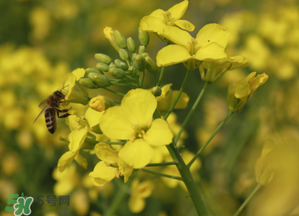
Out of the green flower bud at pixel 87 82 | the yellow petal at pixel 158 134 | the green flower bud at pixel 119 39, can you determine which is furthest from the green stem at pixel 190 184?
the green flower bud at pixel 119 39

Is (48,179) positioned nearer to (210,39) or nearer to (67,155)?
(67,155)

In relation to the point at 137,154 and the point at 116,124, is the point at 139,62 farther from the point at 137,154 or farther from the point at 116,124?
the point at 137,154

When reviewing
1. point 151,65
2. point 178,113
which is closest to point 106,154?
point 151,65

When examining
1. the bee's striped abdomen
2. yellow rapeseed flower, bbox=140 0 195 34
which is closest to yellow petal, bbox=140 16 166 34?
yellow rapeseed flower, bbox=140 0 195 34

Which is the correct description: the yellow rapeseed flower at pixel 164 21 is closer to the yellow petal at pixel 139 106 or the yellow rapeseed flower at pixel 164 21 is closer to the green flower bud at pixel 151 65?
the green flower bud at pixel 151 65

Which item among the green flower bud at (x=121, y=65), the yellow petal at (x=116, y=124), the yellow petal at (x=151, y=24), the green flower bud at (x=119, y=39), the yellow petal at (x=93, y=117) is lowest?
the yellow petal at (x=93, y=117)

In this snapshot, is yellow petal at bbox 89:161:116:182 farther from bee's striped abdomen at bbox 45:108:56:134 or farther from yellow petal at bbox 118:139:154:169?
bee's striped abdomen at bbox 45:108:56:134
